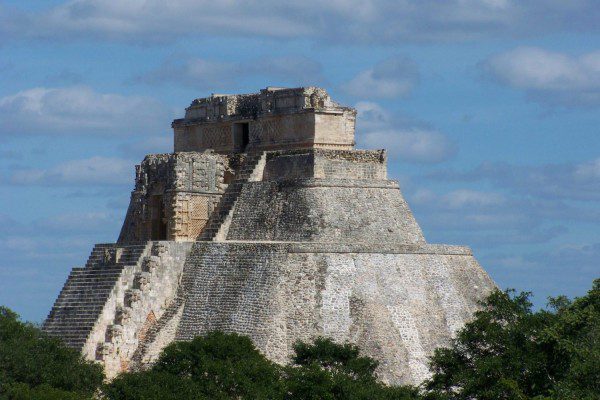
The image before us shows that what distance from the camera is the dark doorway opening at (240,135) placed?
57344 mm

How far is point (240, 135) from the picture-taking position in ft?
188

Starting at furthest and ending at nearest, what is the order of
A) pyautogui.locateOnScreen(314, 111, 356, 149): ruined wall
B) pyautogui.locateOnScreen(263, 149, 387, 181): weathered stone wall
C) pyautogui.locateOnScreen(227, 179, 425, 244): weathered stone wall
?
pyautogui.locateOnScreen(314, 111, 356, 149): ruined wall < pyautogui.locateOnScreen(263, 149, 387, 181): weathered stone wall < pyautogui.locateOnScreen(227, 179, 425, 244): weathered stone wall

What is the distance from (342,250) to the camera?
5088 centimetres

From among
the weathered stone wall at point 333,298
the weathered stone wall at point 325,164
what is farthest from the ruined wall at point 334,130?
the weathered stone wall at point 333,298

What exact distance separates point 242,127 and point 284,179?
170 inches

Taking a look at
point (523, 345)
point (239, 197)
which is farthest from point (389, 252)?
point (523, 345)

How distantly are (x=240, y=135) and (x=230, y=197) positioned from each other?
3031 millimetres

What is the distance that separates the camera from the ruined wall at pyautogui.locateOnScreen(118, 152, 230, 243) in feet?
180

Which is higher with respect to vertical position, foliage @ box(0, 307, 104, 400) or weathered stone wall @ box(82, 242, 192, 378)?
weathered stone wall @ box(82, 242, 192, 378)

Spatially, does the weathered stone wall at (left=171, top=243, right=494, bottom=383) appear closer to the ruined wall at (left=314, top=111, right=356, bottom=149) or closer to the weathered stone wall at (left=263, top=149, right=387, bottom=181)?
the weathered stone wall at (left=263, top=149, right=387, bottom=181)

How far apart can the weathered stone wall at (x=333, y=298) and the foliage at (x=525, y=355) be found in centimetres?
409

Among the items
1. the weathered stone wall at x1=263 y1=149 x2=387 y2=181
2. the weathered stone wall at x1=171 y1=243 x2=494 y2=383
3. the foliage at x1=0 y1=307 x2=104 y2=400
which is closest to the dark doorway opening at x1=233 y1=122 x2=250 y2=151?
the weathered stone wall at x1=263 y1=149 x2=387 y2=181

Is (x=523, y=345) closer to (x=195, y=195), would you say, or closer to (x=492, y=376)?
(x=492, y=376)

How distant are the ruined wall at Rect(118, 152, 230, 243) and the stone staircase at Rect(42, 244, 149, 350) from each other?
1.91 meters
